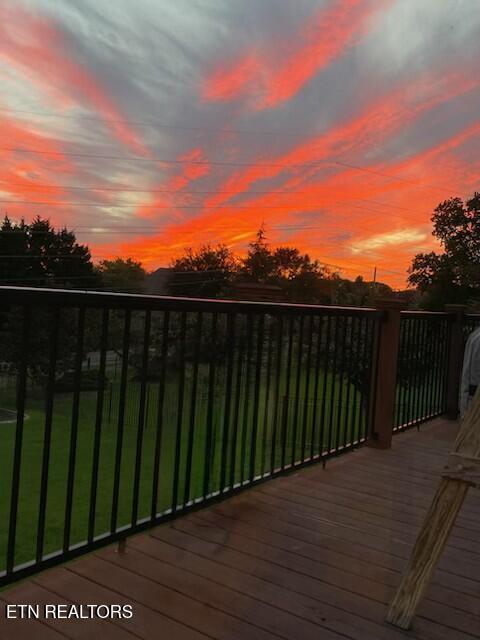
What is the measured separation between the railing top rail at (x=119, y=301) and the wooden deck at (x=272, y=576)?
94 cm

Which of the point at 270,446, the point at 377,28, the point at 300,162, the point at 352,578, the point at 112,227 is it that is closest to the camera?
the point at 352,578

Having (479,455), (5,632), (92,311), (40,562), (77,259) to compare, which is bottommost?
(5,632)

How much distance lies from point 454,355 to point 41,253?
89.0ft

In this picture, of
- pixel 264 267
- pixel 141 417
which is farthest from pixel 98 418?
pixel 264 267

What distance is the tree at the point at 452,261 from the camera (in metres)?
18.0

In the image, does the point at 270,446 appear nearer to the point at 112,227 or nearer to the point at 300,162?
the point at 300,162

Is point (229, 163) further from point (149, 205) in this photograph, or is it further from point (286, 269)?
point (286, 269)

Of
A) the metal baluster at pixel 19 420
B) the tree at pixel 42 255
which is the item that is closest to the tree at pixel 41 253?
the tree at pixel 42 255

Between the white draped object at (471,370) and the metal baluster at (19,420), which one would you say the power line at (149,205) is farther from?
the metal baluster at (19,420)

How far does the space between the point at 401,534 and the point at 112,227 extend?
30.5 meters

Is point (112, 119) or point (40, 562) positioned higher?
point (112, 119)

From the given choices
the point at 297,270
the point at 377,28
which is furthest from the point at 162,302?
→ the point at 297,270

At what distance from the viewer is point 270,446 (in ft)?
9.09

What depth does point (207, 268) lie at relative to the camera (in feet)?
114
